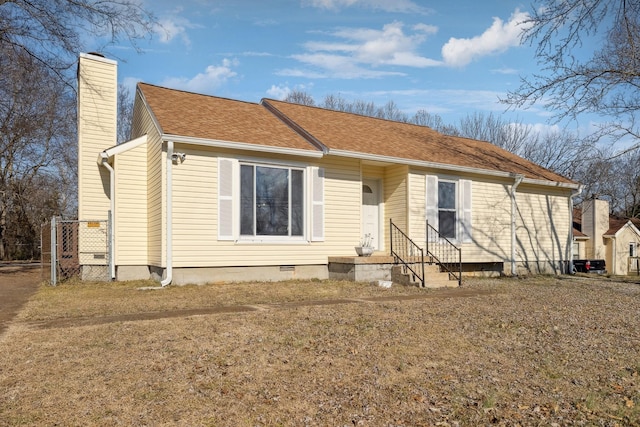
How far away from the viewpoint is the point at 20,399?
3740 mm

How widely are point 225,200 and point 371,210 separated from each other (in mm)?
4533

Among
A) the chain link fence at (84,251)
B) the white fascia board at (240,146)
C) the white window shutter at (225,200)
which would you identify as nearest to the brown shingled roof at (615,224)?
the white fascia board at (240,146)

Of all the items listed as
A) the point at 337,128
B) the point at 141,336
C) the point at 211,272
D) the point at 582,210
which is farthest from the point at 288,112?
the point at 582,210

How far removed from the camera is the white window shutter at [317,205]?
1173cm

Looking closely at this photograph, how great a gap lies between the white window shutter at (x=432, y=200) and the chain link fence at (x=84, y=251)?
811 centimetres

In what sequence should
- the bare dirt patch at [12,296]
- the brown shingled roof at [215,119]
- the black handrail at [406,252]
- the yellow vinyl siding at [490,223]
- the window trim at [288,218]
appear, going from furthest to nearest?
the yellow vinyl siding at [490,223], the black handrail at [406,252], the window trim at [288,218], the brown shingled roof at [215,119], the bare dirt patch at [12,296]

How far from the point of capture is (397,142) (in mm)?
14352

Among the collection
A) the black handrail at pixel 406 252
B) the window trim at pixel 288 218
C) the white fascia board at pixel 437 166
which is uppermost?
the white fascia board at pixel 437 166

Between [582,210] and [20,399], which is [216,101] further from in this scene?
[582,210]

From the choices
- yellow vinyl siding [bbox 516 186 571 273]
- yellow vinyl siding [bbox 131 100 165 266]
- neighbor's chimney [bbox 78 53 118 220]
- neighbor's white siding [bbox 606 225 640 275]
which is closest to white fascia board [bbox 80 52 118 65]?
neighbor's chimney [bbox 78 53 118 220]

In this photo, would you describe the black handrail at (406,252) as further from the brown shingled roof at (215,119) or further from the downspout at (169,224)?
the downspout at (169,224)

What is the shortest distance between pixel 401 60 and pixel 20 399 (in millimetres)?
18731

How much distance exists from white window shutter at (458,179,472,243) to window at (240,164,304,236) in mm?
5061

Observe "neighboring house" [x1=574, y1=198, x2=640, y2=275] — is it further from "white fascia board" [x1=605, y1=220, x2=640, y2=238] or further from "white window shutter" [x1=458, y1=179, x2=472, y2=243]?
"white window shutter" [x1=458, y1=179, x2=472, y2=243]
